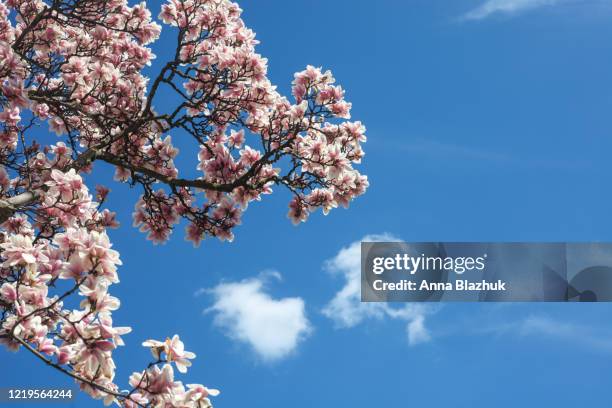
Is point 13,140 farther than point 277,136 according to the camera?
Yes

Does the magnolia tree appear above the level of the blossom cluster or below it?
above

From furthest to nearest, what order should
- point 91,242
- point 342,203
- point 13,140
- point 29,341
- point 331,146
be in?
point 13,140 < point 342,203 < point 331,146 < point 29,341 < point 91,242

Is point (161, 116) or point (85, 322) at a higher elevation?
point (161, 116)

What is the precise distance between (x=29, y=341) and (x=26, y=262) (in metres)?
0.59

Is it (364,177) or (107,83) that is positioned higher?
(107,83)

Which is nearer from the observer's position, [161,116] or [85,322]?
[85,322]

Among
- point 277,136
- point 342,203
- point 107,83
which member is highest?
point 107,83

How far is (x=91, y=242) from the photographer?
4711mm

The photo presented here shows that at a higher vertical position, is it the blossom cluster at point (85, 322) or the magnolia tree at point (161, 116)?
the magnolia tree at point (161, 116)

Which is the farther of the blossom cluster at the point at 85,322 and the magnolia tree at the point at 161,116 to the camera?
the magnolia tree at the point at 161,116

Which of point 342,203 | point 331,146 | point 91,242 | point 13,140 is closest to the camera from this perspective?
point 91,242

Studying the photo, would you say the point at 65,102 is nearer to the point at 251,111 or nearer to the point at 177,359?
the point at 251,111

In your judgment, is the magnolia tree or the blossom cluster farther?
the magnolia tree

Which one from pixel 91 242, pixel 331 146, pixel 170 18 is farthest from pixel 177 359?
pixel 170 18
